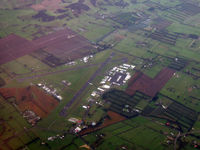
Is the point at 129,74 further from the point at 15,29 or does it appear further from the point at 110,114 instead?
the point at 15,29

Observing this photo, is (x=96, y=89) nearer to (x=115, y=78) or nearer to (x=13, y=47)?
(x=115, y=78)

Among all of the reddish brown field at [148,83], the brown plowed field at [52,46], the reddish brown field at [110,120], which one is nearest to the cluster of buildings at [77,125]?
the reddish brown field at [110,120]

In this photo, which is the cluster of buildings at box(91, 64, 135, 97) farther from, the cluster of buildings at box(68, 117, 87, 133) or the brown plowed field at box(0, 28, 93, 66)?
the brown plowed field at box(0, 28, 93, 66)

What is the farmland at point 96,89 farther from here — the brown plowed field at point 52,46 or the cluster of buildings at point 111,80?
the brown plowed field at point 52,46

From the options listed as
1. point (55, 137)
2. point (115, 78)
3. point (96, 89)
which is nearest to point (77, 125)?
point (55, 137)

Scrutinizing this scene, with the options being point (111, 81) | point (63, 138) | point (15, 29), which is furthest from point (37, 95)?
point (15, 29)

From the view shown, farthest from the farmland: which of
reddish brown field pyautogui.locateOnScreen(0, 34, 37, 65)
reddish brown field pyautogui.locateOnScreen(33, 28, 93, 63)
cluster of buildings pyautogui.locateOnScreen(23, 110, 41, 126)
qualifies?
reddish brown field pyautogui.locateOnScreen(33, 28, 93, 63)
